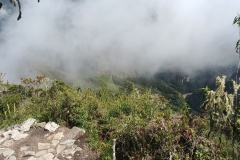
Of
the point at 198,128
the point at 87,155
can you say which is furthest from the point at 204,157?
the point at 87,155

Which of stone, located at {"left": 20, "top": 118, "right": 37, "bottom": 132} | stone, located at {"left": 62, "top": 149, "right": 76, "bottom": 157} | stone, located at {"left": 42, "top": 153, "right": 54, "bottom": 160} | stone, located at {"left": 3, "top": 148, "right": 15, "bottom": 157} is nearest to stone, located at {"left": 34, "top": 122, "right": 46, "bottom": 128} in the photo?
stone, located at {"left": 20, "top": 118, "right": 37, "bottom": 132}

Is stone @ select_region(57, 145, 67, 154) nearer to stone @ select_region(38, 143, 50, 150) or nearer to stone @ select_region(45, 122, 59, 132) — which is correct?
stone @ select_region(38, 143, 50, 150)

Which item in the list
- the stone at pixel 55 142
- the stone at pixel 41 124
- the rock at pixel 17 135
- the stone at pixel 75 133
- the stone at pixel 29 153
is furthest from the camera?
the stone at pixel 41 124

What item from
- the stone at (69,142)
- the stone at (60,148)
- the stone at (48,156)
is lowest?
the stone at (48,156)

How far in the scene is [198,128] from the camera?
17.2 feet

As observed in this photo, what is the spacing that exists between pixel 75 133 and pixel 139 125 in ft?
8.67

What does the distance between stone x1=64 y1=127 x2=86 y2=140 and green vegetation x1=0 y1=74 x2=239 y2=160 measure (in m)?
0.29

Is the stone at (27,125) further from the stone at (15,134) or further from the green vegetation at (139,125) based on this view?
the green vegetation at (139,125)

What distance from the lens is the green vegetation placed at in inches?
198

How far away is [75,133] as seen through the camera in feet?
24.7

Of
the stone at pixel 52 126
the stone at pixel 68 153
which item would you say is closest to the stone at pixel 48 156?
the stone at pixel 68 153

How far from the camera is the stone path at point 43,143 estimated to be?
662 centimetres

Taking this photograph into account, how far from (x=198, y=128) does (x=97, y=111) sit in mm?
4379

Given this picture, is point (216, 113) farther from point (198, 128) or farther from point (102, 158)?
point (102, 158)
